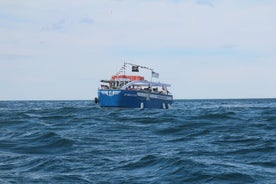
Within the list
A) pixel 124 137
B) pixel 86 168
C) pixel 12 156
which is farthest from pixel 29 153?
pixel 124 137

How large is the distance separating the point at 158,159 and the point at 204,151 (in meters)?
3.00

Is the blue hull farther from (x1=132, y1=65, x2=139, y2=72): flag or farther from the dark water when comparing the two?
the dark water

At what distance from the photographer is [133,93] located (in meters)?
62.5

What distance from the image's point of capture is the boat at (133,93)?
2436 inches

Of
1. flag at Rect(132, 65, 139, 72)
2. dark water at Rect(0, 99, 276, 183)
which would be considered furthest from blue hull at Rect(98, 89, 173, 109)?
dark water at Rect(0, 99, 276, 183)

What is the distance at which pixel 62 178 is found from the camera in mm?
14312

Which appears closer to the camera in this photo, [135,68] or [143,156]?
Answer: [143,156]

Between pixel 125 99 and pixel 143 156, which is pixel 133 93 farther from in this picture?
pixel 143 156

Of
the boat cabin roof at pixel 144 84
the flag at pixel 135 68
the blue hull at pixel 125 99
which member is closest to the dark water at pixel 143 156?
the blue hull at pixel 125 99

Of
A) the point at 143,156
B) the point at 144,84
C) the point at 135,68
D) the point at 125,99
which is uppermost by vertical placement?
the point at 135,68

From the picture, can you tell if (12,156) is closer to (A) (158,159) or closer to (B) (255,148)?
(A) (158,159)

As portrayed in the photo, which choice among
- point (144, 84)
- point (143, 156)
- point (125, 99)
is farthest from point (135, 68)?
point (143, 156)

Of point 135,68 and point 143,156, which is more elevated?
point 135,68

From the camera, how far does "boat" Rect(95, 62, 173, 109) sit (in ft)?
203
